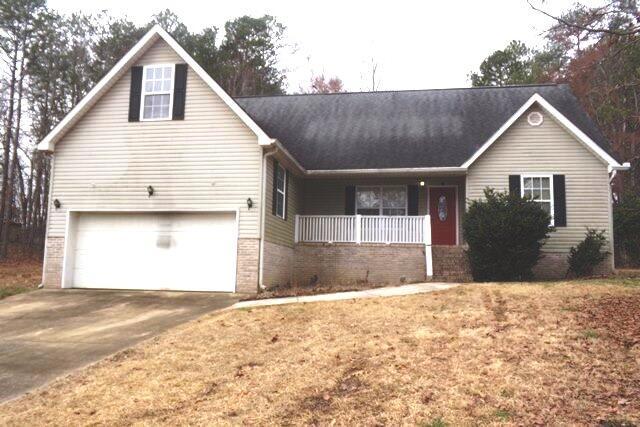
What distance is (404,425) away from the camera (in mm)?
5059

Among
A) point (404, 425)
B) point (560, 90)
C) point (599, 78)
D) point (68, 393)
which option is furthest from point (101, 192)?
point (599, 78)

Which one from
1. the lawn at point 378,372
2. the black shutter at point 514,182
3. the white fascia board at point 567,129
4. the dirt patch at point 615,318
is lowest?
the lawn at point 378,372

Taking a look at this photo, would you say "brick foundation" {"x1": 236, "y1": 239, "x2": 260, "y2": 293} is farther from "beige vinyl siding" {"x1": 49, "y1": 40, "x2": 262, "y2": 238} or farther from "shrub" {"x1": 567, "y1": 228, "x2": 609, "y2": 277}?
"shrub" {"x1": 567, "y1": 228, "x2": 609, "y2": 277}

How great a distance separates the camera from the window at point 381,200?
17.7 m

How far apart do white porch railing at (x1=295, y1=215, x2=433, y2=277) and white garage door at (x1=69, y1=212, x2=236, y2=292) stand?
11.0 ft

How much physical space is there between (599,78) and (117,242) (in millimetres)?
25810

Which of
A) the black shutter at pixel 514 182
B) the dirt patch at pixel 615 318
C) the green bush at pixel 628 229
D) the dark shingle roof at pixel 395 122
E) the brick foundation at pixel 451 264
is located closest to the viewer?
the dirt patch at pixel 615 318

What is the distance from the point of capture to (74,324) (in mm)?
10453

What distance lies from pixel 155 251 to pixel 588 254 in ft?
38.0

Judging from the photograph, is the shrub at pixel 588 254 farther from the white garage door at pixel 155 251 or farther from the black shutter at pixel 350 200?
the white garage door at pixel 155 251

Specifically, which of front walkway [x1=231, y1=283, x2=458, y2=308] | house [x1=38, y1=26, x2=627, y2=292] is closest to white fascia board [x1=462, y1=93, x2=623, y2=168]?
house [x1=38, y1=26, x2=627, y2=292]

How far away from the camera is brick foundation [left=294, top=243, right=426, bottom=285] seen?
15906mm

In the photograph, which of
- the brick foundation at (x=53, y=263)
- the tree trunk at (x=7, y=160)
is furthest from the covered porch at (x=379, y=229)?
the tree trunk at (x=7, y=160)

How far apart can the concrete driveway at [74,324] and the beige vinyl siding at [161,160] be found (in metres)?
2.30
